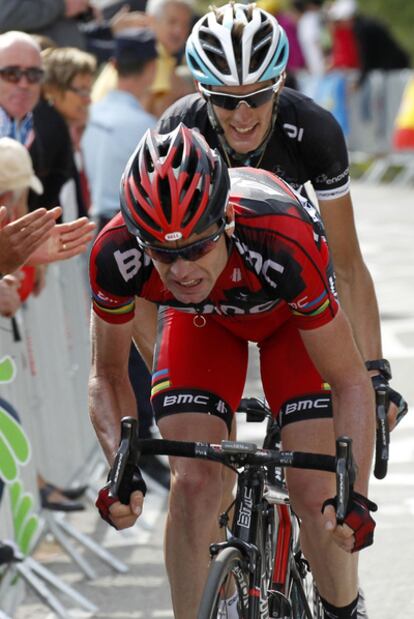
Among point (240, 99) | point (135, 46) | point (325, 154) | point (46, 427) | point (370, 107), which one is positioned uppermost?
point (240, 99)

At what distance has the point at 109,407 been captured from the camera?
460 cm

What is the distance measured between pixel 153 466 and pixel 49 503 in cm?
132

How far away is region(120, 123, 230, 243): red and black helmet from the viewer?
412 cm

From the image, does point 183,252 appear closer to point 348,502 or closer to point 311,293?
point 311,293

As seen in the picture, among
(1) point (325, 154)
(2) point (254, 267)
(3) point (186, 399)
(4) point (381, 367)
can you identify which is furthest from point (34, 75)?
(2) point (254, 267)

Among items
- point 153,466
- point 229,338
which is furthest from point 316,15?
point 229,338

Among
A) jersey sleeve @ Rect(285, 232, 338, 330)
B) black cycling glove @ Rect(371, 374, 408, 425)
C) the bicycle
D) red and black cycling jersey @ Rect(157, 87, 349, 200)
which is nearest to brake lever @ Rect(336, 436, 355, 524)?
the bicycle

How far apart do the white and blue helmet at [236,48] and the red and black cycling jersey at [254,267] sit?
0.88 meters

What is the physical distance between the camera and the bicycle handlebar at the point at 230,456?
406 centimetres

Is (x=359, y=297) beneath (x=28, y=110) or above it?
beneath

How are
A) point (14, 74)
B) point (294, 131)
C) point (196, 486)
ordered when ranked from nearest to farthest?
1. point (196, 486)
2. point (294, 131)
3. point (14, 74)

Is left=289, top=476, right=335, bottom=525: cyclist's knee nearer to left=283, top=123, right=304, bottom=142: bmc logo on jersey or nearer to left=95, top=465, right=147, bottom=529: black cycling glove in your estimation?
left=95, top=465, right=147, bottom=529: black cycling glove

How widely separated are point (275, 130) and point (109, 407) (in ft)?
4.65

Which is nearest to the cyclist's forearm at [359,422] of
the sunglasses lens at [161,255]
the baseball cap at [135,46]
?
the sunglasses lens at [161,255]
